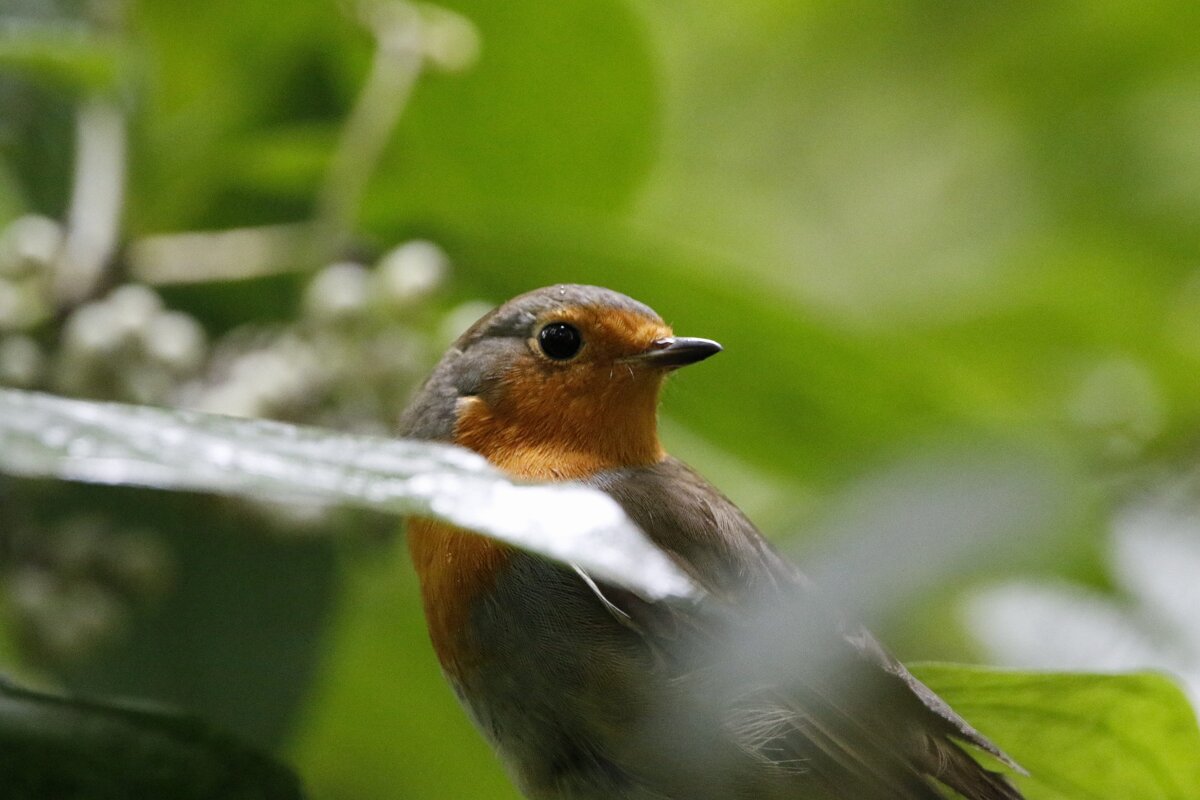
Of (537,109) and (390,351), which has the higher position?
(537,109)

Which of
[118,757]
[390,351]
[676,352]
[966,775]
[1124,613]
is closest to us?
[118,757]

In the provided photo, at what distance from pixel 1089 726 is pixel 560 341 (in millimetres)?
1047

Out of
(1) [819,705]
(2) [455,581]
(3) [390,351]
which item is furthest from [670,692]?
(3) [390,351]

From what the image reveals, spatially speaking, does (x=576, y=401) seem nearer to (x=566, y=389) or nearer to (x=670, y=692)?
(x=566, y=389)

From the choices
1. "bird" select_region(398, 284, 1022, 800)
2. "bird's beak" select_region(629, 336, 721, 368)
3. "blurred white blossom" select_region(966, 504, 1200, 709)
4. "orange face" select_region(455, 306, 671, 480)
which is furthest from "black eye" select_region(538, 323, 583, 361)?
→ "blurred white blossom" select_region(966, 504, 1200, 709)

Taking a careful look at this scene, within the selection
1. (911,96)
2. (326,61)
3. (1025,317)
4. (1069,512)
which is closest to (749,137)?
(911,96)

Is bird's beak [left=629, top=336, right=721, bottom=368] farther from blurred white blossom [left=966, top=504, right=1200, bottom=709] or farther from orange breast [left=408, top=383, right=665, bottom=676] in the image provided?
blurred white blossom [left=966, top=504, right=1200, bottom=709]

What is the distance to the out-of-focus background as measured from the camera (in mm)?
2318

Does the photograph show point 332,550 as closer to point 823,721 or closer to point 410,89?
point 410,89

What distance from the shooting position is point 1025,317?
10.9 feet

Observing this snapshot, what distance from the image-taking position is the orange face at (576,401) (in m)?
2.29

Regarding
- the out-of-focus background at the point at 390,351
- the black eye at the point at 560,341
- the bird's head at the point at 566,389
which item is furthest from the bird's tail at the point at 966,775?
the black eye at the point at 560,341

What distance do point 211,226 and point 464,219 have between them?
554 mm

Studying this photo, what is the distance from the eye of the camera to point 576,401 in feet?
7.62
